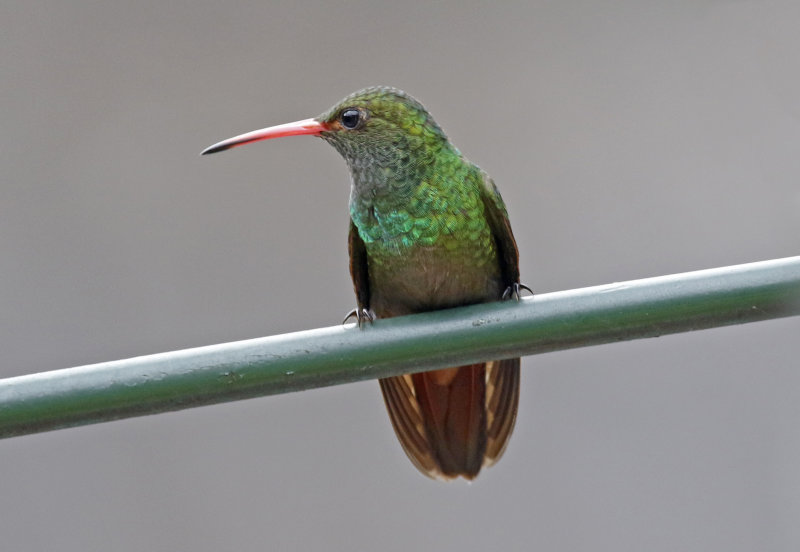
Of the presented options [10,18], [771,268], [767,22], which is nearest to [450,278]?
[771,268]

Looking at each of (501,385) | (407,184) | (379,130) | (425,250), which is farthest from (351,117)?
(501,385)

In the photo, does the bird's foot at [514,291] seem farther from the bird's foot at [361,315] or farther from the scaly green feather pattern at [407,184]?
the bird's foot at [361,315]

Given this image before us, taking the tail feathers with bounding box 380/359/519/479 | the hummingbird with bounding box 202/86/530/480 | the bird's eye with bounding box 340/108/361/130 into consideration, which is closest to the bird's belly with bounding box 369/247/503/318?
the hummingbird with bounding box 202/86/530/480

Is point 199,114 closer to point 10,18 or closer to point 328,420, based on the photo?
point 10,18

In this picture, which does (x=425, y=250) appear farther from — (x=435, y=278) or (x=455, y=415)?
(x=455, y=415)

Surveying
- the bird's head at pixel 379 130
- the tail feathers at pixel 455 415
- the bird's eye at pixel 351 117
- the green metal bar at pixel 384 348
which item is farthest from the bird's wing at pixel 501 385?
the green metal bar at pixel 384 348

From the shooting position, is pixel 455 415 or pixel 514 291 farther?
pixel 455 415
